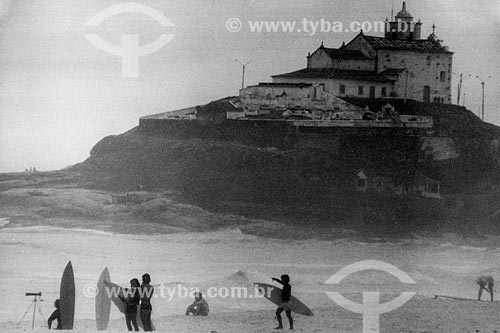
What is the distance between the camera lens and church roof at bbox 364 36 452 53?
9992 millimetres

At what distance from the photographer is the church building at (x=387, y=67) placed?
996 centimetres

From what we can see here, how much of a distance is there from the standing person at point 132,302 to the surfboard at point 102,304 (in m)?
0.18

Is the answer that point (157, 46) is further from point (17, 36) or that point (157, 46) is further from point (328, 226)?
point (328, 226)

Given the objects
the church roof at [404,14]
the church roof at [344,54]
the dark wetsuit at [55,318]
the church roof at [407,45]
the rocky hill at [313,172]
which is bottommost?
the dark wetsuit at [55,318]

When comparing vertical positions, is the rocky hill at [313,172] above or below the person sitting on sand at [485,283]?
above

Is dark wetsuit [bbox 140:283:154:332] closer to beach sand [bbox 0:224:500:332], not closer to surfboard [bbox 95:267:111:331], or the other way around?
beach sand [bbox 0:224:500:332]

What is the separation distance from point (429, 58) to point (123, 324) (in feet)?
10.6

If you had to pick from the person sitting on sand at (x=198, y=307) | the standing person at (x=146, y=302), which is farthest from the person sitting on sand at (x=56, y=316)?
the person sitting on sand at (x=198, y=307)

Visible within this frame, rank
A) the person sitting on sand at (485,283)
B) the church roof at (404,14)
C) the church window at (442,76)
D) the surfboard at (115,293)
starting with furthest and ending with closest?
the church window at (442,76) < the church roof at (404,14) < the person sitting on sand at (485,283) < the surfboard at (115,293)

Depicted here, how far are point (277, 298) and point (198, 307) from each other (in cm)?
60

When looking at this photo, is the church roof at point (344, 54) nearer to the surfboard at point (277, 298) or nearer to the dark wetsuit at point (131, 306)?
the surfboard at point (277, 298)

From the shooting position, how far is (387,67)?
10.1 m

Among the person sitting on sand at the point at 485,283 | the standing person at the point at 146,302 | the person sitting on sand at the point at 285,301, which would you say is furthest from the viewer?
the person sitting on sand at the point at 485,283

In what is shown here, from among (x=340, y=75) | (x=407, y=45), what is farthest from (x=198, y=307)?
(x=407, y=45)
